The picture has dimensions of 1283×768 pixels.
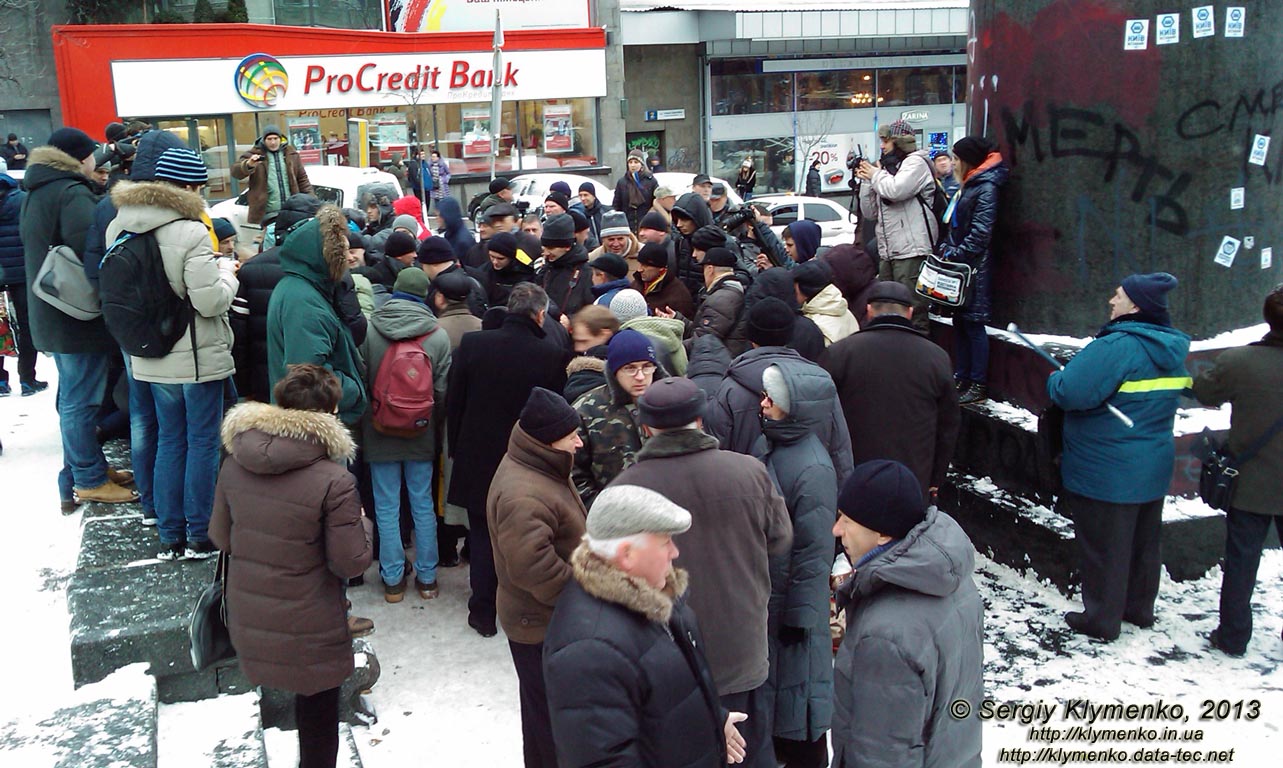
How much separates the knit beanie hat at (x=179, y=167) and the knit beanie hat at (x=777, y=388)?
9.76ft

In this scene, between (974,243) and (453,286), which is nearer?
(453,286)

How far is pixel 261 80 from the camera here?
23484 mm

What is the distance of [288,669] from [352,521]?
592mm

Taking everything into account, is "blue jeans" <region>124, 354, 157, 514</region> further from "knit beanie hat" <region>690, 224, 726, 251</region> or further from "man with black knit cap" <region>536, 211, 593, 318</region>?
"knit beanie hat" <region>690, 224, 726, 251</region>

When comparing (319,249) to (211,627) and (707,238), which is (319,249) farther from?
(707,238)

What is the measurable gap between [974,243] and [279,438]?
4.63 metres

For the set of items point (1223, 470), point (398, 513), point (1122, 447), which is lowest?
point (398, 513)

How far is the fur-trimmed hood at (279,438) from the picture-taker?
388cm

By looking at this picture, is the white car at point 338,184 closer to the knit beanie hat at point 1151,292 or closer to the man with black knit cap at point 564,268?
the man with black knit cap at point 564,268

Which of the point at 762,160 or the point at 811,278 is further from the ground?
the point at 762,160

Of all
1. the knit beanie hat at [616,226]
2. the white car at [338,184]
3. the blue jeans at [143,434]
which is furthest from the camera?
the white car at [338,184]

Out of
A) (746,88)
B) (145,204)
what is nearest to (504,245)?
(145,204)

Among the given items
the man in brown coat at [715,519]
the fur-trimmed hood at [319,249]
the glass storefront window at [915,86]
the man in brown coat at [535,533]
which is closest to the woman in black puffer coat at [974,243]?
the man in brown coat at [715,519]

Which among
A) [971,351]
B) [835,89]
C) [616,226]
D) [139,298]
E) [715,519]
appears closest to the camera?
[715,519]
